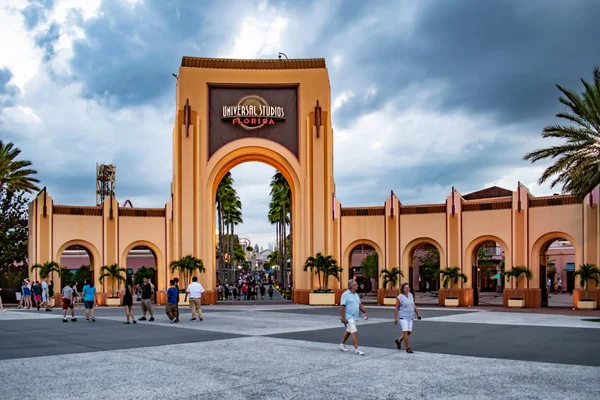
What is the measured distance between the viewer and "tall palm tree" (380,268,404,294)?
121 feet

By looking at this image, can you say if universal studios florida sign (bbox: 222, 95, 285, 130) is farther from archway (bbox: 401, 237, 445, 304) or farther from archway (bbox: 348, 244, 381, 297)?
archway (bbox: 348, 244, 381, 297)

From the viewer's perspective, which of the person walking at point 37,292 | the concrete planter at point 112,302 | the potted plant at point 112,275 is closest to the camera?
the person walking at point 37,292

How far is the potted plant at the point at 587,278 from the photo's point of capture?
3072 cm

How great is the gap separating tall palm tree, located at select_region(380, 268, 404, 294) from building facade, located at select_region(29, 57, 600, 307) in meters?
0.80

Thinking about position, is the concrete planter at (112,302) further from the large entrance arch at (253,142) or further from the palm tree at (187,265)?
the palm tree at (187,265)

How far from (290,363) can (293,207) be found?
88.6 feet

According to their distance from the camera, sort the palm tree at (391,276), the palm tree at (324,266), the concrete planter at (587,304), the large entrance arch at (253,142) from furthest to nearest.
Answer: the large entrance arch at (253,142) < the palm tree at (391,276) < the palm tree at (324,266) < the concrete planter at (587,304)

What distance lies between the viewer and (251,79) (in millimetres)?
38625

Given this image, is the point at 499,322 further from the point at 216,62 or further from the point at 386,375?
the point at 216,62

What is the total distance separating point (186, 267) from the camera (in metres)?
35.8

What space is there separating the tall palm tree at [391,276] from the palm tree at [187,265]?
11242 mm

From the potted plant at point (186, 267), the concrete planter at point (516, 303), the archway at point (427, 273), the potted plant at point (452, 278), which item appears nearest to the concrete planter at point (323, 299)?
the potted plant at point (452, 278)

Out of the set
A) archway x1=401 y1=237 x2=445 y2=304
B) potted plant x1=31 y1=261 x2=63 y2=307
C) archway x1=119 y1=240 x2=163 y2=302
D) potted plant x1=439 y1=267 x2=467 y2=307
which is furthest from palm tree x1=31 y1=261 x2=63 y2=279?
archway x1=401 y1=237 x2=445 y2=304

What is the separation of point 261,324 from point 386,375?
1132cm
